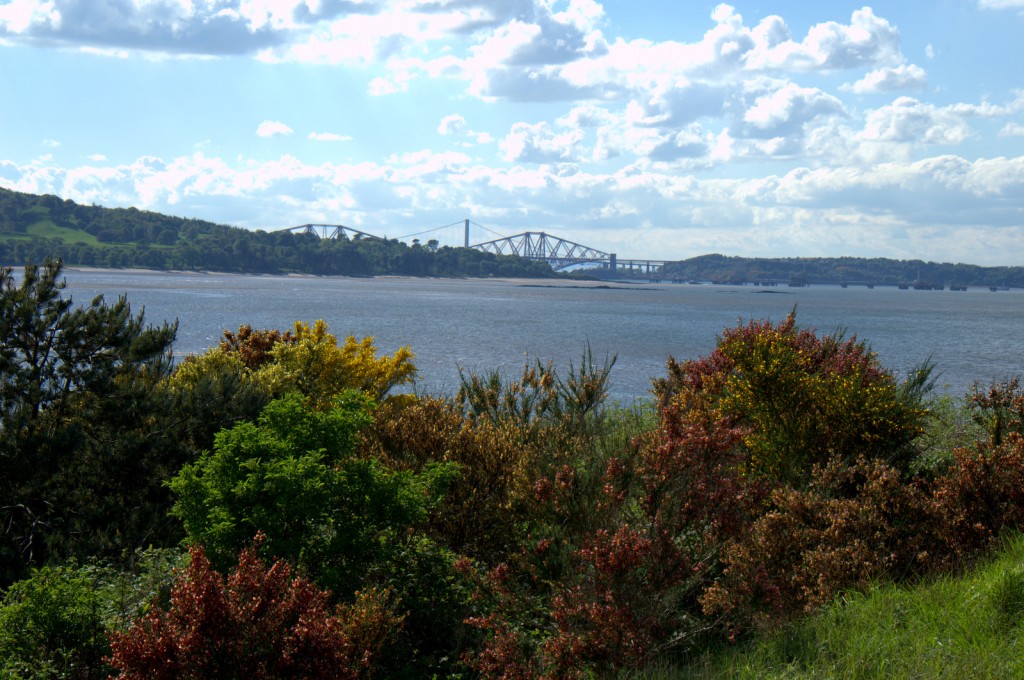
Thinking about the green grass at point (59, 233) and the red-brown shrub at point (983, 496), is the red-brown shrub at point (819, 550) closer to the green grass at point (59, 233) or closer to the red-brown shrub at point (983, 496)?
the red-brown shrub at point (983, 496)

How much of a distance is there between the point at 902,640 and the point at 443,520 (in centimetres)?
410

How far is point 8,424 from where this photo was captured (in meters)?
9.94

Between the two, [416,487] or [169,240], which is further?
[169,240]

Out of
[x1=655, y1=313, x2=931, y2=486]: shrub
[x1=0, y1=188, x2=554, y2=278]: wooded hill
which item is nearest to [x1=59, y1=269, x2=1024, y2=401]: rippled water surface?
[x1=655, y1=313, x2=931, y2=486]: shrub

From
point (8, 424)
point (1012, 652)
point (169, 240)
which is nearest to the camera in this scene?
point (1012, 652)

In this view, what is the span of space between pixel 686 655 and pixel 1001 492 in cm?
317

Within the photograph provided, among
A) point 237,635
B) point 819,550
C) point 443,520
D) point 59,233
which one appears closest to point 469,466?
point 443,520

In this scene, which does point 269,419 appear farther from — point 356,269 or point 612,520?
point 356,269

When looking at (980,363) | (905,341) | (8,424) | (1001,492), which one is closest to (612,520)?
(1001,492)

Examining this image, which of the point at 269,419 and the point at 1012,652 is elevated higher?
the point at 269,419

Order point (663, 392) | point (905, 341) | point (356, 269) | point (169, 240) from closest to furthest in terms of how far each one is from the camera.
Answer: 1. point (663, 392)
2. point (905, 341)
3. point (169, 240)
4. point (356, 269)

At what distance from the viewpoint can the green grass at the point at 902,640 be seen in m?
5.36

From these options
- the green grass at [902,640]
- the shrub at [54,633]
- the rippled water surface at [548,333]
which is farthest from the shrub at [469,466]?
the rippled water surface at [548,333]

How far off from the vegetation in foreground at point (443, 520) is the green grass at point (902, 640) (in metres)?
0.07
